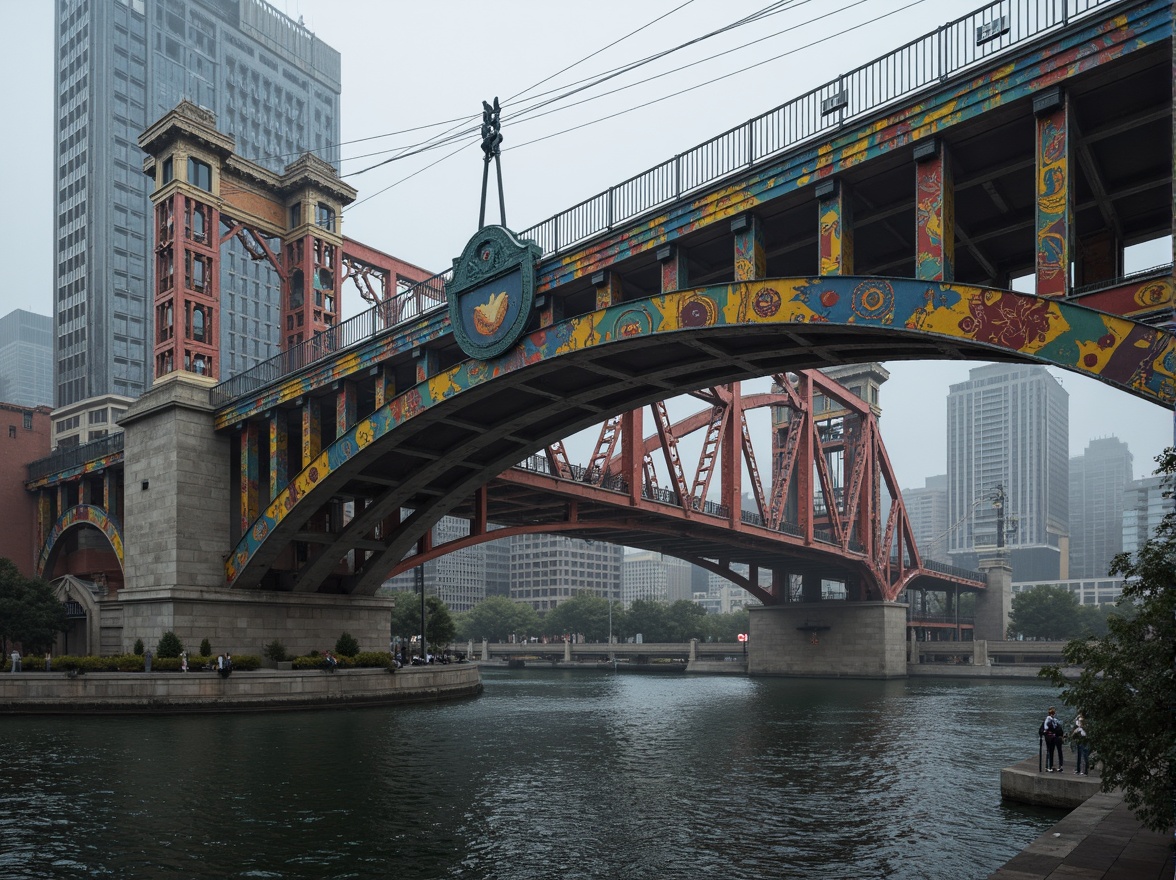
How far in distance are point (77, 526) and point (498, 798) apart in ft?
172

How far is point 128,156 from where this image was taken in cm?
12962

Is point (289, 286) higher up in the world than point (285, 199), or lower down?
lower down

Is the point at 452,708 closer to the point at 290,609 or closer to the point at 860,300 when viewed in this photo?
the point at 290,609

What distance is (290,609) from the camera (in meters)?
49.9

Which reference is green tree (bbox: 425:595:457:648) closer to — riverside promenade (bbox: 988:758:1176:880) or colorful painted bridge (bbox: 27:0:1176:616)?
colorful painted bridge (bbox: 27:0:1176:616)

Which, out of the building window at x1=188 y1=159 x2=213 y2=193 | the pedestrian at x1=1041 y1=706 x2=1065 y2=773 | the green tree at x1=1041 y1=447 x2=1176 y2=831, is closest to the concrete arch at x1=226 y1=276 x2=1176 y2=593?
the green tree at x1=1041 y1=447 x2=1176 y2=831

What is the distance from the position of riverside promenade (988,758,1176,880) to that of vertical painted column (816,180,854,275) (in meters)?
12.3

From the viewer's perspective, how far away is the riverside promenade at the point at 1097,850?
13.2 meters

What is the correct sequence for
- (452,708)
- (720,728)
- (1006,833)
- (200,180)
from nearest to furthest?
(1006,833)
(720,728)
(452,708)
(200,180)

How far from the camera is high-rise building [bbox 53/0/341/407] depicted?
125000mm

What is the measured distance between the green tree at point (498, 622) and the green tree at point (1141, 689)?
151382mm

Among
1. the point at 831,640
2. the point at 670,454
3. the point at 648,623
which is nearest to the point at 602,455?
the point at 670,454

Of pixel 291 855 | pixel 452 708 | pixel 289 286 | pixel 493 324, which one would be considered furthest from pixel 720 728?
pixel 289 286

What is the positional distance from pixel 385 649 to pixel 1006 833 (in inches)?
A: 1531
